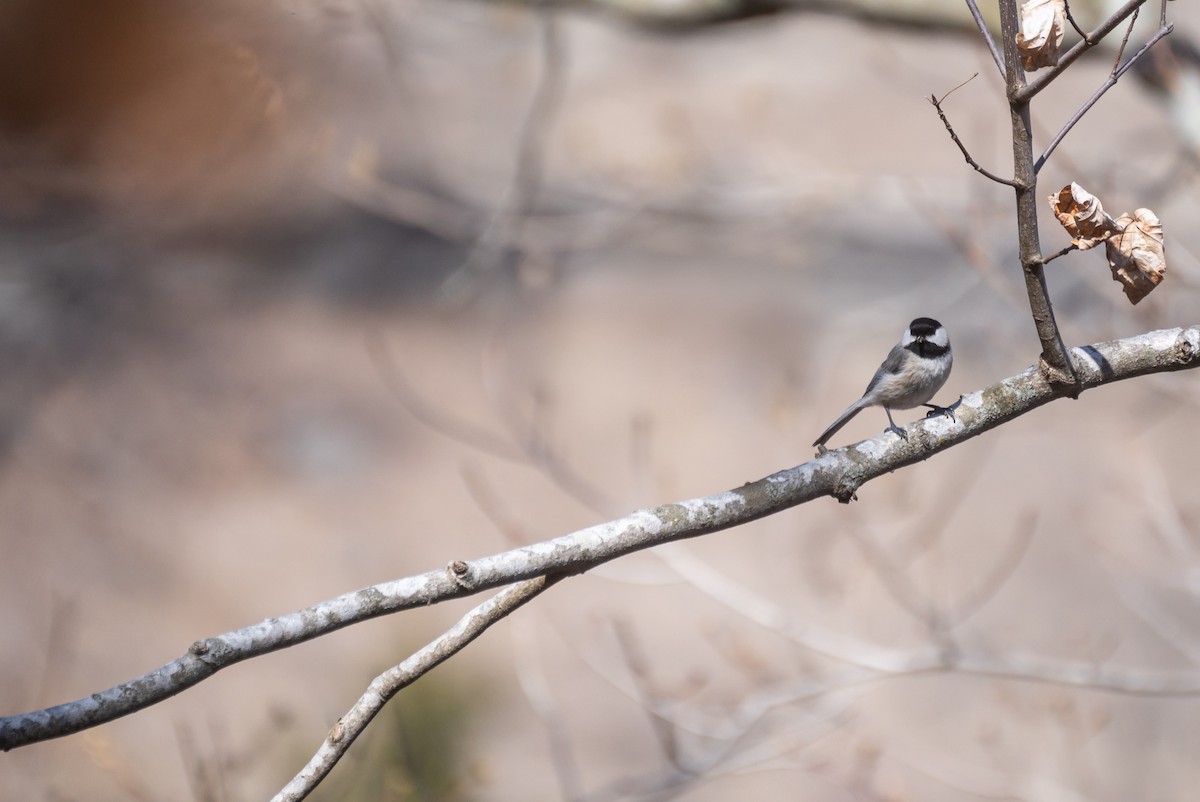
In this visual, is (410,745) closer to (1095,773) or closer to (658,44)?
(1095,773)

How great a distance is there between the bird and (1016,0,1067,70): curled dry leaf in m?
1.20

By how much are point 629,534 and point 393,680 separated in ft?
1.41

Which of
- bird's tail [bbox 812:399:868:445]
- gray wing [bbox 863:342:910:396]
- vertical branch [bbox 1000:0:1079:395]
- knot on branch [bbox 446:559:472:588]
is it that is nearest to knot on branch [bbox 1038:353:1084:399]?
vertical branch [bbox 1000:0:1079:395]

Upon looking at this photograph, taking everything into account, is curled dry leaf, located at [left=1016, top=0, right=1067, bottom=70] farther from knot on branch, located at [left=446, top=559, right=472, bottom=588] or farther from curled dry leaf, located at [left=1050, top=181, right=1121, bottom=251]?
knot on branch, located at [left=446, top=559, right=472, bottom=588]

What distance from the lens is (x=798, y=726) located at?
139 inches

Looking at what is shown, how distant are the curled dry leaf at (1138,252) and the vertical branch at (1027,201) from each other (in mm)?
108

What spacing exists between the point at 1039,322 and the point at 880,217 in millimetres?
6183

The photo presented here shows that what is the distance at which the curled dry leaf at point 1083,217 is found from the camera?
4.45 ft

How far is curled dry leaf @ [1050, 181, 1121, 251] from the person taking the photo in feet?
4.45

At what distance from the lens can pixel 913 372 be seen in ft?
7.98

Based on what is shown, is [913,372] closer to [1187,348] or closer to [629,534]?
[1187,348]

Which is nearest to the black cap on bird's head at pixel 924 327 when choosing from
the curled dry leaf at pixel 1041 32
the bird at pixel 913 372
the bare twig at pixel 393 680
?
the bird at pixel 913 372

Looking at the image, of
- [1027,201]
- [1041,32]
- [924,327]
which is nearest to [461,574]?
[1027,201]

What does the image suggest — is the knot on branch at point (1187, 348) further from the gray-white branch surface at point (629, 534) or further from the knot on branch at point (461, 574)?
the knot on branch at point (461, 574)
